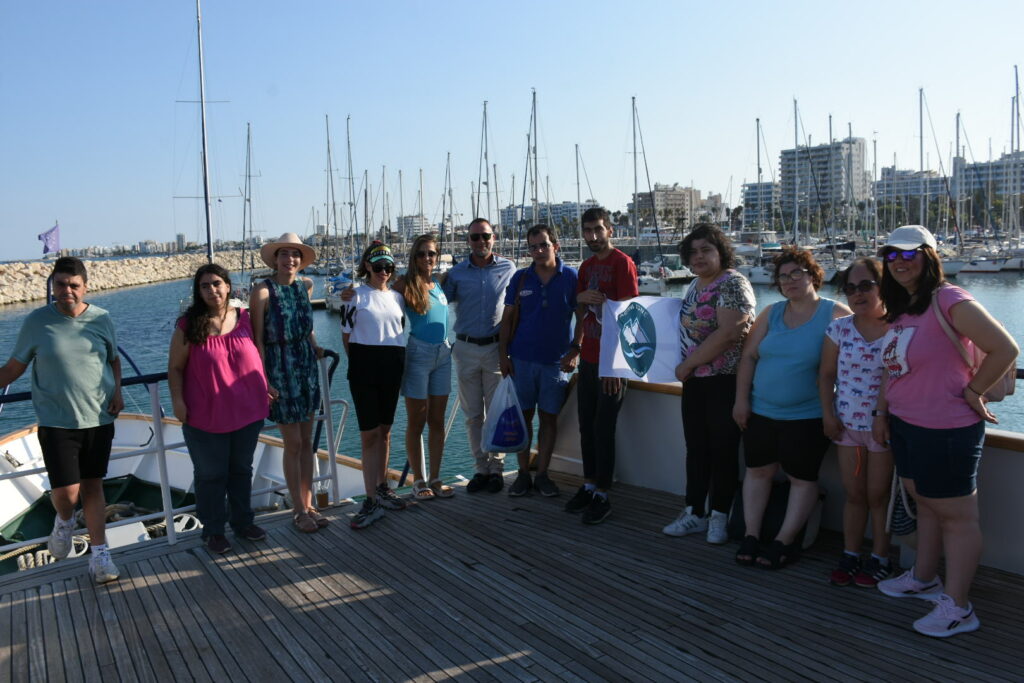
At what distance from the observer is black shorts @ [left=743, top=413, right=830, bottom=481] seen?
3682mm

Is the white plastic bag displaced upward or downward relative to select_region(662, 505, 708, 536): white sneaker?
upward

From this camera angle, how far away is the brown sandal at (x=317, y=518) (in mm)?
4561

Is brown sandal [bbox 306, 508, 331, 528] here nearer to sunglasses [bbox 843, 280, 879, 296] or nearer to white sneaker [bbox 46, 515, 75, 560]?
white sneaker [bbox 46, 515, 75, 560]

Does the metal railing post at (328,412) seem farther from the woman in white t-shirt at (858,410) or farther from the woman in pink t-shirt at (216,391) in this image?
the woman in white t-shirt at (858,410)

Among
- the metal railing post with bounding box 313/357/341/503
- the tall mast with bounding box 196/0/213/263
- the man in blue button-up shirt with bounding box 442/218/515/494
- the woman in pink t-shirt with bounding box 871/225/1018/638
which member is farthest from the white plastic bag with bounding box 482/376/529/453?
the tall mast with bounding box 196/0/213/263

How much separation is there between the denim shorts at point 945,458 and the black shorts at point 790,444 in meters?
0.58

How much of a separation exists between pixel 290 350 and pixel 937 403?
10.8 ft

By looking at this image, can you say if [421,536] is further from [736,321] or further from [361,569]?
[736,321]

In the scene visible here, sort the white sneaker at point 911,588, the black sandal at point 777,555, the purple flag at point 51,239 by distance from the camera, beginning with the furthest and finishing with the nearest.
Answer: the purple flag at point 51,239 < the black sandal at point 777,555 < the white sneaker at point 911,588

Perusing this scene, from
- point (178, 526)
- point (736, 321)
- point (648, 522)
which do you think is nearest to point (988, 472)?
point (736, 321)

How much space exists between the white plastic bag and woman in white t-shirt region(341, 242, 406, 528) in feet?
2.25

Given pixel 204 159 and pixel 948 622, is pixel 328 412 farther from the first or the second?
pixel 204 159

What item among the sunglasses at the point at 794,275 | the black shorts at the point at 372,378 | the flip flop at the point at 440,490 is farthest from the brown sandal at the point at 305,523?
the sunglasses at the point at 794,275

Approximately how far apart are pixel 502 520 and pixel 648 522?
89 centimetres
